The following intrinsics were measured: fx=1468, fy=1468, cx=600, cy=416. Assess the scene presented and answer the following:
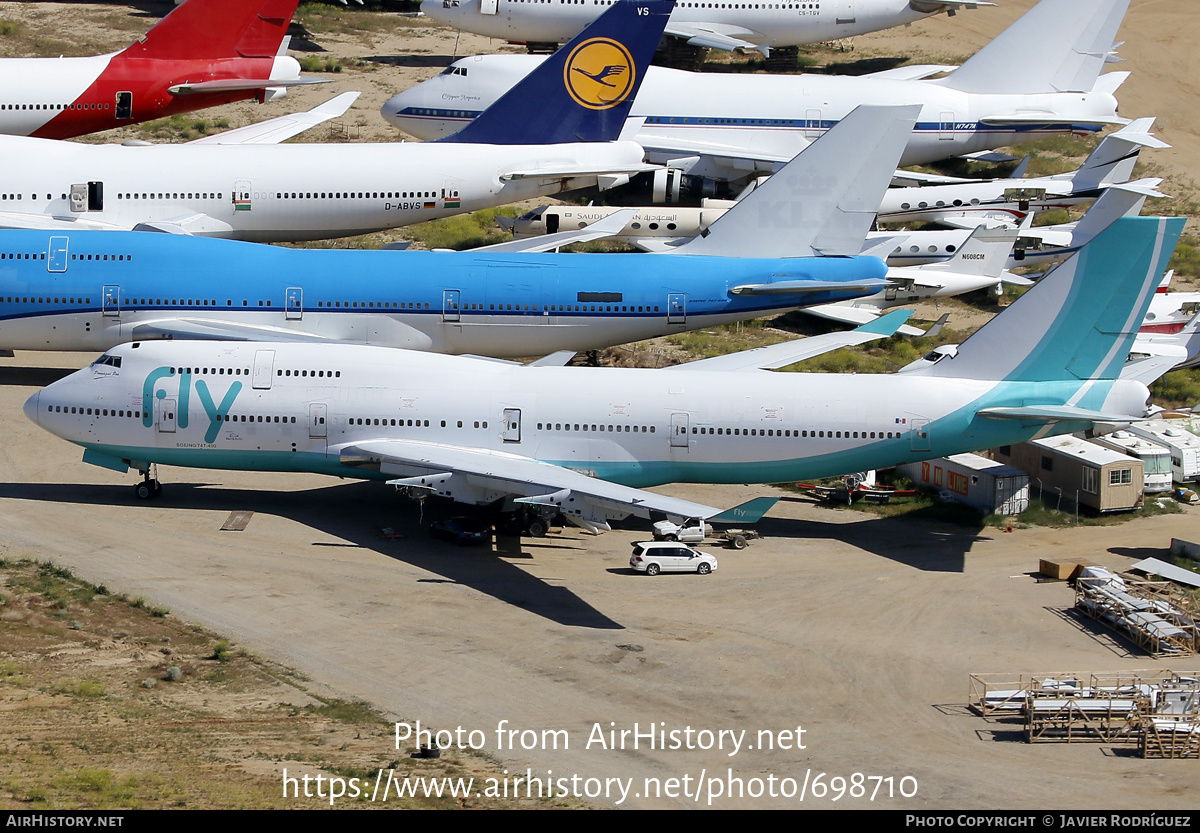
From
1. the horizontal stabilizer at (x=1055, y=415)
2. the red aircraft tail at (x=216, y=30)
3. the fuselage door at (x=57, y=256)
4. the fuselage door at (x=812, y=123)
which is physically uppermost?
the red aircraft tail at (x=216, y=30)

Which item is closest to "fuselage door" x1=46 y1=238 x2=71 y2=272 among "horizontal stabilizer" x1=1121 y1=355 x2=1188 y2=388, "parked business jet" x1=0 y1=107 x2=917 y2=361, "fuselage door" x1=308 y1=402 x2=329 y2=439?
"parked business jet" x1=0 y1=107 x2=917 y2=361

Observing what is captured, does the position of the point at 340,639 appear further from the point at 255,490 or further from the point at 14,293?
the point at 14,293

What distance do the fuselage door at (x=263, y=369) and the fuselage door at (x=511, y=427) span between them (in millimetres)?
7417

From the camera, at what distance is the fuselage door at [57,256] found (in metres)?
53.7

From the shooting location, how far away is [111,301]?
53.6 m

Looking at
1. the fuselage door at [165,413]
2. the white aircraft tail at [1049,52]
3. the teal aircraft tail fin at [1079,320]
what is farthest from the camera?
the white aircraft tail at [1049,52]

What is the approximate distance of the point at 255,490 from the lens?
47906mm

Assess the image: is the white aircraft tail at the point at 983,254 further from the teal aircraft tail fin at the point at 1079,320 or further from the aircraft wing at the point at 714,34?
the aircraft wing at the point at 714,34

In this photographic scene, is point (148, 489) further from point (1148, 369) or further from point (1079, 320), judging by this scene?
point (1148, 369)

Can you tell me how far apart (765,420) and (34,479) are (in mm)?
23609

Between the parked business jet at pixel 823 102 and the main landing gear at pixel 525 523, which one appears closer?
the main landing gear at pixel 525 523

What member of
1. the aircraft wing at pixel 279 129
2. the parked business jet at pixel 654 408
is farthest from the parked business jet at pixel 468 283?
the aircraft wing at pixel 279 129

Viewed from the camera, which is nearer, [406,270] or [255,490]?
[255,490]
